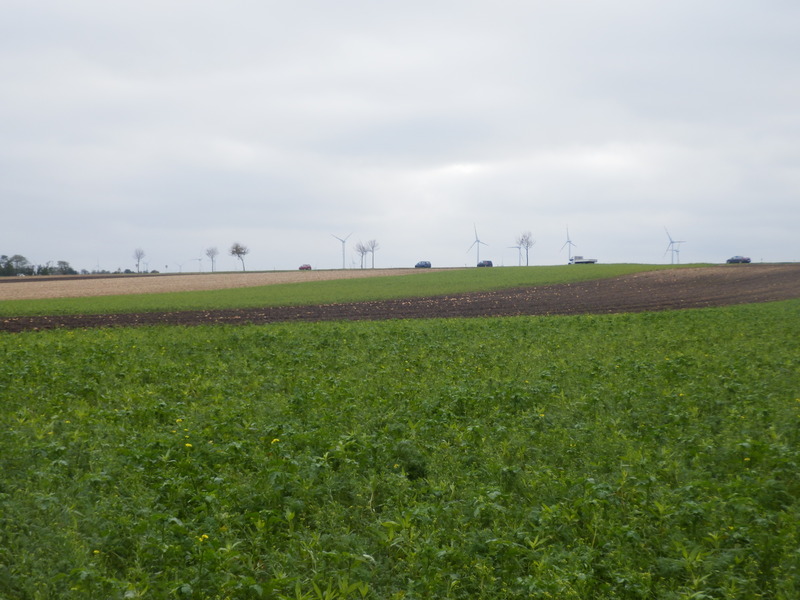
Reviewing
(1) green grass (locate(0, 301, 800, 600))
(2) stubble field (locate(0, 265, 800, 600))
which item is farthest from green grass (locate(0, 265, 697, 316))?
(1) green grass (locate(0, 301, 800, 600))

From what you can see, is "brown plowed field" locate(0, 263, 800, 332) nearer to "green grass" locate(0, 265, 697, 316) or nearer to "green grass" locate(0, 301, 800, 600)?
"green grass" locate(0, 265, 697, 316)

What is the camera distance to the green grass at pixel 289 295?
45.3 metres

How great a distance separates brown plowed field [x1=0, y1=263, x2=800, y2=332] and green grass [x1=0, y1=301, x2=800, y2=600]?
20.6m

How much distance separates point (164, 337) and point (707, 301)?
3842 cm

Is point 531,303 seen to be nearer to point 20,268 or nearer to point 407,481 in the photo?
point 407,481

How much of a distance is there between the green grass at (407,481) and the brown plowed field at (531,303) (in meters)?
20.6

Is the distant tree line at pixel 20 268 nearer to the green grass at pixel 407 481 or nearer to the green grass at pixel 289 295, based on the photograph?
the green grass at pixel 289 295

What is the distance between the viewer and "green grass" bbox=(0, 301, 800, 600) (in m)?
6.42

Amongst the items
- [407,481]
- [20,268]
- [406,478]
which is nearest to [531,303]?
[406,478]

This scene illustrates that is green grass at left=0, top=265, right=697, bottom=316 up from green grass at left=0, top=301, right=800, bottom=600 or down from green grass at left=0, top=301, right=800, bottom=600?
up

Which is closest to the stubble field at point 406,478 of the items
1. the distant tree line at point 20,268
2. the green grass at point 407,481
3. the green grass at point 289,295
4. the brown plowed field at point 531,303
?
the green grass at point 407,481

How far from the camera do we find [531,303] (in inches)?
1817

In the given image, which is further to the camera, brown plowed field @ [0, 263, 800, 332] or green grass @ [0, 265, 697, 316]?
green grass @ [0, 265, 697, 316]

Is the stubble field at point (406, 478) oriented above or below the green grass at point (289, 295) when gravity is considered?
below
